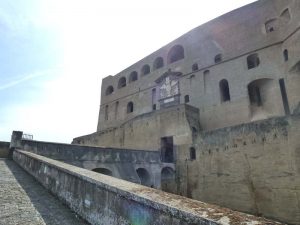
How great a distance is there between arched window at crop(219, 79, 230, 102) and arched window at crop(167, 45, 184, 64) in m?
7.26

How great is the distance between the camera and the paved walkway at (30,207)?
3.64 meters

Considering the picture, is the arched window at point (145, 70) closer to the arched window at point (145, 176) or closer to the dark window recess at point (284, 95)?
the dark window recess at point (284, 95)

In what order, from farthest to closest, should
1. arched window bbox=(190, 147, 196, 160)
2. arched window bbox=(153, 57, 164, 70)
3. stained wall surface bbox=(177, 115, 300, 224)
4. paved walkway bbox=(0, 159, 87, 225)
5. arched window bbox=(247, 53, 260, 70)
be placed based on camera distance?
1. arched window bbox=(153, 57, 164, 70)
2. arched window bbox=(247, 53, 260, 70)
3. arched window bbox=(190, 147, 196, 160)
4. stained wall surface bbox=(177, 115, 300, 224)
5. paved walkway bbox=(0, 159, 87, 225)

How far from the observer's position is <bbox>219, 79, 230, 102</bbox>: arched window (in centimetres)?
2022

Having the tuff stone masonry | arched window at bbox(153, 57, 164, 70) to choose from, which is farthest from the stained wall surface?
arched window at bbox(153, 57, 164, 70)

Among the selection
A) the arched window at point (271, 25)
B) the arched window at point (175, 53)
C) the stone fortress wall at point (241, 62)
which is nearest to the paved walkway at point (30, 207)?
the stone fortress wall at point (241, 62)

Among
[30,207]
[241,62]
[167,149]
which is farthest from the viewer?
[241,62]

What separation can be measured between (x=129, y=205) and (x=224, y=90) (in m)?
19.4

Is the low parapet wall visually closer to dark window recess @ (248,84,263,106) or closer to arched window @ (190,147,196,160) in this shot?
arched window @ (190,147,196,160)

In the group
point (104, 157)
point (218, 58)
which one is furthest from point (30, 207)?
point (218, 58)

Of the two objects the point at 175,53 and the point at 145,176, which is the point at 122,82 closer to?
the point at 175,53

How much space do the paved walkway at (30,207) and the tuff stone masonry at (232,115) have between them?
36.6 feet

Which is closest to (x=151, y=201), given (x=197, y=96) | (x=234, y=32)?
(x=197, y=96)

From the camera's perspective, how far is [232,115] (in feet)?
61.4
